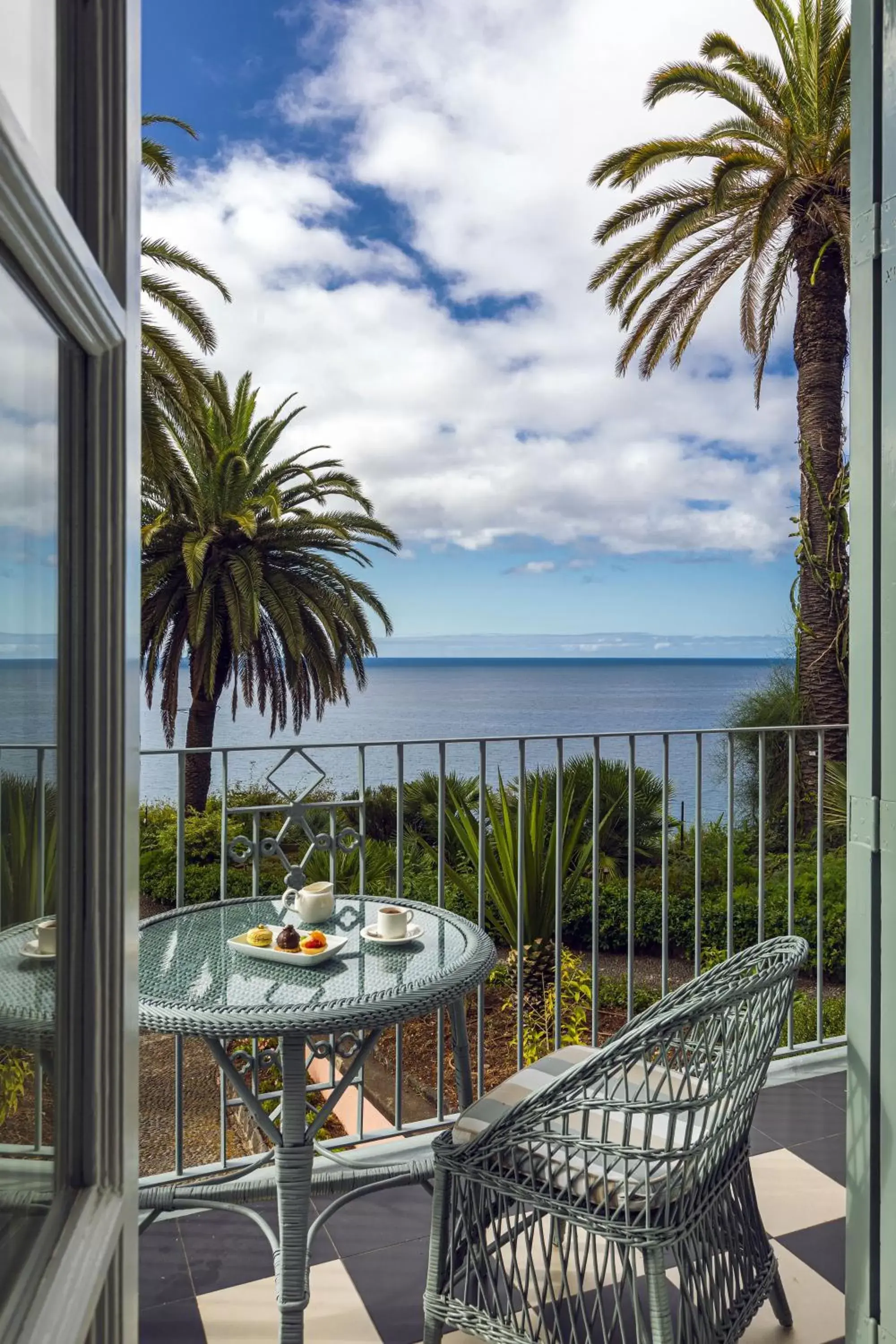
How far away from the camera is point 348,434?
2811 cm

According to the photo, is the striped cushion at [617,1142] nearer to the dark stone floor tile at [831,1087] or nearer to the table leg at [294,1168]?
the table leg at [294,1168]

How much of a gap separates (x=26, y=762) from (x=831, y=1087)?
286 centimetres

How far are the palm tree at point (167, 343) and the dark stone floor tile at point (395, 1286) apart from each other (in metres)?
5.48

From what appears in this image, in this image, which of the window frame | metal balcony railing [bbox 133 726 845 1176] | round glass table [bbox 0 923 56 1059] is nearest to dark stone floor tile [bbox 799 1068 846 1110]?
metal balcony railing [bbox 133 726 845 1176]

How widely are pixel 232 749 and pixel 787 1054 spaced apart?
2073 mm

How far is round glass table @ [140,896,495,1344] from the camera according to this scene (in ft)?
4.91

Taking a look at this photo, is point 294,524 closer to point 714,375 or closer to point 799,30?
point 799,30

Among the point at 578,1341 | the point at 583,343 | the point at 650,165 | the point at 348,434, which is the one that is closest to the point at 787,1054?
the point at 578,1341

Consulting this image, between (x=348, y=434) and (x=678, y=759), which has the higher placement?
(x=348, y=434)

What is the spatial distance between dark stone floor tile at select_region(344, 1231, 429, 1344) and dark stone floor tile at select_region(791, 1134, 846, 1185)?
40.6 inches

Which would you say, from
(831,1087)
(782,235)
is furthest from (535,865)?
(782,235)

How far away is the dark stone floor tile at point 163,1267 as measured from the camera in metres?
1.75

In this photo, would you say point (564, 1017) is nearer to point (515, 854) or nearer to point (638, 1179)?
point (515, 854)

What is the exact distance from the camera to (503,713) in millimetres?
35406
